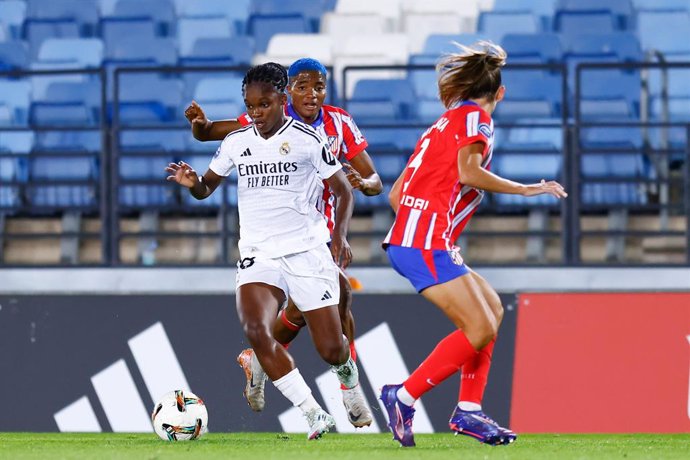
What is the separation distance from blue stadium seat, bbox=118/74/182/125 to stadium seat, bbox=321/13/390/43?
1.66m

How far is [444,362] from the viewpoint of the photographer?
17.8ft

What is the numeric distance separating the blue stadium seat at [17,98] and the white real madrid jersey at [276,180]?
5.10 meters

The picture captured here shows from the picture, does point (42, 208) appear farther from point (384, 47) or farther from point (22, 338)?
point (384, 47)

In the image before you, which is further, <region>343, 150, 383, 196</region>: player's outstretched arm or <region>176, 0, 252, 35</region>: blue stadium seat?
<region>176, 0, 252, 35</region>: blue stadium seat

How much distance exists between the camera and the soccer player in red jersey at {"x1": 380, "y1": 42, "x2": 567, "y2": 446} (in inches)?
211

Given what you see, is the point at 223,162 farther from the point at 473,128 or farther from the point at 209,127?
the point at 473,128

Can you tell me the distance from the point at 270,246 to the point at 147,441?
141 cm

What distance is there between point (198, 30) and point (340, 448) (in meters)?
6.99

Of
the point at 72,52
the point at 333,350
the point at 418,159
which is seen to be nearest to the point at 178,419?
the point at 333,350

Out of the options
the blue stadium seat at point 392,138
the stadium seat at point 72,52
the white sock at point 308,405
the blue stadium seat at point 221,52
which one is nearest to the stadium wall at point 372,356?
the blue stadium seat at point 392,138

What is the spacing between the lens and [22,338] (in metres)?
8.12

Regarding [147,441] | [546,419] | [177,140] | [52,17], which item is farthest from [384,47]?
[147,441]

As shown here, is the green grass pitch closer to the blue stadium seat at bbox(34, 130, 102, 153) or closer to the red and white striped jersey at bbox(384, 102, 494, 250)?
the red and white striped jersey at bbox(384, 102, 494, 250)

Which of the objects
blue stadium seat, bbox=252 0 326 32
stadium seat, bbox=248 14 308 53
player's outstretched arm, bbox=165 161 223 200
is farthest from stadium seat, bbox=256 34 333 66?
player's outstretched arm, bbox=165 161 223 200
